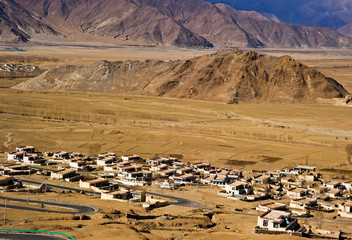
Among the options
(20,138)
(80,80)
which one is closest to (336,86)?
(80,80)

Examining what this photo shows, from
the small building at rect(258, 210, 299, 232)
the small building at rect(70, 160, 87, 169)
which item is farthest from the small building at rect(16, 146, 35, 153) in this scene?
the small building at rect(258, 210, 299, 232)

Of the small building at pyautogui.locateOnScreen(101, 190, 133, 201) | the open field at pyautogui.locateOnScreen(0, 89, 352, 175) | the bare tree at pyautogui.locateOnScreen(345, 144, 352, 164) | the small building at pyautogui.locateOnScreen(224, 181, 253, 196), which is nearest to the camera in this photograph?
the small building at pyautogui.locateOnScreen(101, 190, 133, 201)

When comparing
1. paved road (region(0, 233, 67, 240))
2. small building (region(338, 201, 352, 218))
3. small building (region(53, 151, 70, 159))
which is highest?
small building (region(53, 151, 70, 159))

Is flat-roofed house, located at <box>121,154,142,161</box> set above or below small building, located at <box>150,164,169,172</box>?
above

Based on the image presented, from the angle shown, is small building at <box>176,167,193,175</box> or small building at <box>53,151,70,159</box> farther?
small building at <box>53,151,70,159</box>

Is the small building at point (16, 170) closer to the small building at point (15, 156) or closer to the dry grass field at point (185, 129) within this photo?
the small building at point (15, 156)

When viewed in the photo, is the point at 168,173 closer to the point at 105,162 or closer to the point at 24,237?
the point at 105,162

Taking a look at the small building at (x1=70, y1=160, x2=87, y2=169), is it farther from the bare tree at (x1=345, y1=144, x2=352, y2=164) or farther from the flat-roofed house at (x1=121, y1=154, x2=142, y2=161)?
the bare tree at (x1=345, y1=144, x2=352, y2=164)

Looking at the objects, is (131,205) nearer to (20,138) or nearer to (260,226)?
(260,226)

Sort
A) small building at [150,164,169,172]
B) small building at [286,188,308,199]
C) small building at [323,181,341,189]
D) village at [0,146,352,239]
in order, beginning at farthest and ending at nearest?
small building at [150,164,169,172]
small building at [323,181,341,189]
small building at [286,188,308,199]
village at [0,146,352,239]
